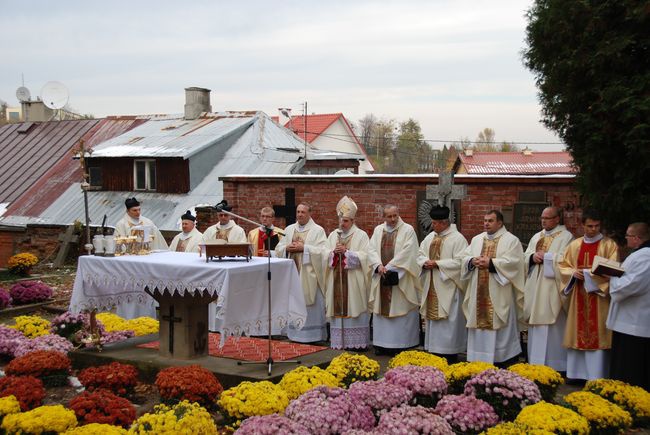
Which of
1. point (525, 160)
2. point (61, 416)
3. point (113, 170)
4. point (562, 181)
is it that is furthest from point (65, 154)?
point (525, 160)

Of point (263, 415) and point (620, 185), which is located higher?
point (620, 185)

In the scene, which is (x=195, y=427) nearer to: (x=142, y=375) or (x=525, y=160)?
(x=142, y=375)

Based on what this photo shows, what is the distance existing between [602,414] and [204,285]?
4.04m

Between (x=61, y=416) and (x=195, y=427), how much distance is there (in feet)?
4.01

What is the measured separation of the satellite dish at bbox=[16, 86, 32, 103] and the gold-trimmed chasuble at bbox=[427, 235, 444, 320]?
80.4 ft

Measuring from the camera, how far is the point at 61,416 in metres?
6.32

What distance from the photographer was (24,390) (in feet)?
23.3

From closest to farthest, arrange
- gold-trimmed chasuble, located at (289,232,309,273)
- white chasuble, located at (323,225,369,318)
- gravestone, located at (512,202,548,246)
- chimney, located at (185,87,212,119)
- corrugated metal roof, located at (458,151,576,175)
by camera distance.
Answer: white chasuble, located at (323,225,369,318) → gold-trimmed chasuble, located at (289,232,309,273) → gravestone, located at (512,202,548,246) → chimney, located at (185,87,212,119) → corrugated metal roof, located at (458,151,576,175)

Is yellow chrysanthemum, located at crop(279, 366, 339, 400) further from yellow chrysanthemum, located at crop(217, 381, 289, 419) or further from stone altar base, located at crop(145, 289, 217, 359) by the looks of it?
stone altar base, located at crop(145, 289, 217, 359)

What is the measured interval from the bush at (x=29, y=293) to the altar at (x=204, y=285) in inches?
221

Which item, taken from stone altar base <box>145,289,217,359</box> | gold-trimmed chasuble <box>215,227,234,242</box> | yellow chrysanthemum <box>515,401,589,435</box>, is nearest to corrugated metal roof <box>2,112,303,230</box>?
gold-trimmed chasuble <box>215,227,234,242</box>

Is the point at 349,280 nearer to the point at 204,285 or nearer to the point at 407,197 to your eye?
the point at 204,285

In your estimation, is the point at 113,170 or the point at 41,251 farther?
the point at 113,170

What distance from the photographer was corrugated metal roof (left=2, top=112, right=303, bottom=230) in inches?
857
